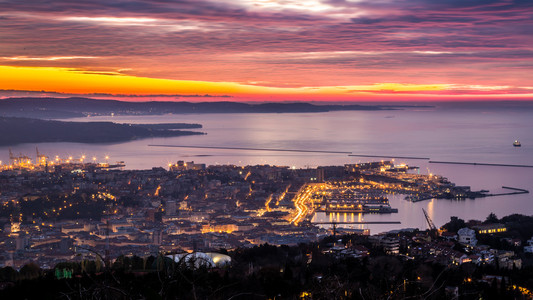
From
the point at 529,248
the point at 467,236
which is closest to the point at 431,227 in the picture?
the point at 467,236

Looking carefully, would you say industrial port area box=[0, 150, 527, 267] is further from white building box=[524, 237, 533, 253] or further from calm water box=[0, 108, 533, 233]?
white building box=[524, 237, 533, 253]

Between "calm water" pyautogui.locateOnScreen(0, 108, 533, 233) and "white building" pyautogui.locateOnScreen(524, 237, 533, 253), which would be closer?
"white building" pyautogui.locateOnScreen(524, 237, 533, 253)

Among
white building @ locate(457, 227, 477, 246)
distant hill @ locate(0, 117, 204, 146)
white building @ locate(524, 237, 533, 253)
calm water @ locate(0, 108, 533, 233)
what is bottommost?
white building @ locate(524, 237, 533, 253)

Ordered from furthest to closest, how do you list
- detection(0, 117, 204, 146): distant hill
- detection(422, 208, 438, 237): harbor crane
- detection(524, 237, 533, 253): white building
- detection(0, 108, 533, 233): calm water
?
detection(0, 117, 204, 146): distant hill → detection(0, 108, 533, 233): calm water → detection(422, 208, 438, 237): harbor crane → detection(524, 237, 533, 253): white building

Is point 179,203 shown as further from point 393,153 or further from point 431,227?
point 393,153

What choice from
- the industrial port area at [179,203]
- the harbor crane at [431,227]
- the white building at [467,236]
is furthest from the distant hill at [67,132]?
the white building at [467,236]

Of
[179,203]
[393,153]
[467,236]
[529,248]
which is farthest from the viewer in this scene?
[393,153]

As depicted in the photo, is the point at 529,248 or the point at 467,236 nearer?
the point at 529,248

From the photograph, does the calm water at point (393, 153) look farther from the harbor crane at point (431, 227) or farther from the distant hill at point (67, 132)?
the distant hill at point (67, 132)

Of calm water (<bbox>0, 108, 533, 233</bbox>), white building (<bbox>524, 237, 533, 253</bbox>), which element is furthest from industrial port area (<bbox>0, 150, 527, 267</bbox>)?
white building (<bbox>524, 237, 533, 253</bbox>)

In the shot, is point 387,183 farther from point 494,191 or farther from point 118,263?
point 118,263
